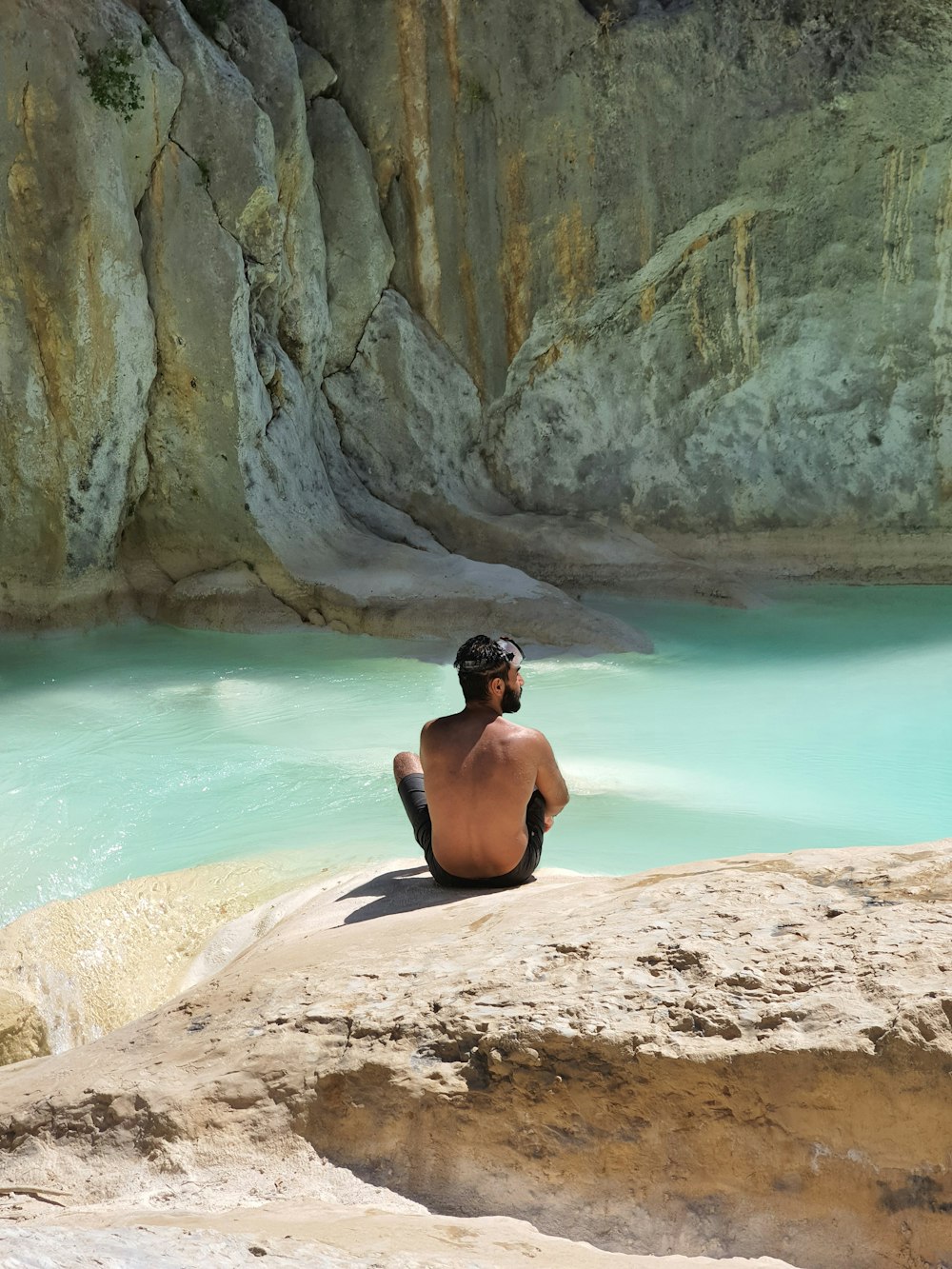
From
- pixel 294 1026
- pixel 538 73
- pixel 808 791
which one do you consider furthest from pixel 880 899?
pixel 538 73

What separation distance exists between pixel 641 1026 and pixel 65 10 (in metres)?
8.31

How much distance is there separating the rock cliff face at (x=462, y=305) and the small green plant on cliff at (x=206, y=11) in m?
0.12

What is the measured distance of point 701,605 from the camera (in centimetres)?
1044

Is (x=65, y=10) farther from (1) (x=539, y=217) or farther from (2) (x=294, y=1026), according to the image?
(2) (x=294, y=1026)

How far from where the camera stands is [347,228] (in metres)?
10.6

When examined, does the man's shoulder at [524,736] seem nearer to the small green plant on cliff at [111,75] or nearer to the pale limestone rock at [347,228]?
the small green plant on cliff at [111,75]

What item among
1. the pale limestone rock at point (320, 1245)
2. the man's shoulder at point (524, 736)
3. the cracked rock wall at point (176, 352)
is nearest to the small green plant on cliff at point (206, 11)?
the cracked rock wall at point (176, 352)

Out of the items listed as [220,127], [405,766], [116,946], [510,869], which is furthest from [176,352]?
[510,869]

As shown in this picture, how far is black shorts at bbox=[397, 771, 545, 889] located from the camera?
355 cm

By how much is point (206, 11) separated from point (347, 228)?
1.95 m

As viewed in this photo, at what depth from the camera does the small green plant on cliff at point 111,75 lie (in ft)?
27.1

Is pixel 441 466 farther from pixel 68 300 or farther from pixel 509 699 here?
pixel 509 699

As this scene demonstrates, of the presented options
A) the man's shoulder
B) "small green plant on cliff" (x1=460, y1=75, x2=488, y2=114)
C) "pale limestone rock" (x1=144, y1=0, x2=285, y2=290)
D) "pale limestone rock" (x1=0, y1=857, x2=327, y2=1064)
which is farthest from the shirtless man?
"small green plant on cliff" (x1=460, y1=75, x2=488, y2=114)

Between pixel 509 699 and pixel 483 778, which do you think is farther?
pixel 509 699
